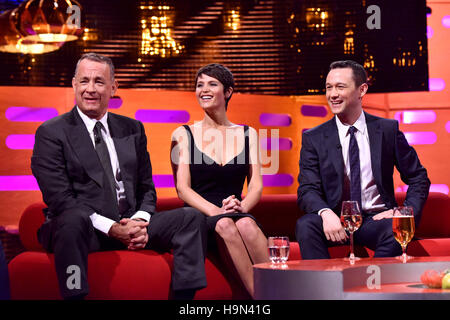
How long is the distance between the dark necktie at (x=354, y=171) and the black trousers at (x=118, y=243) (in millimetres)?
845

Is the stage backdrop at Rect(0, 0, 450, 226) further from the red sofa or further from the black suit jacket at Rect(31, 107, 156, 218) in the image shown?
the black suit jacket at Rect(31, 107, 156, 218)

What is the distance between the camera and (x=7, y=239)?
4.61 meters

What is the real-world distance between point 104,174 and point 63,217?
367 mm

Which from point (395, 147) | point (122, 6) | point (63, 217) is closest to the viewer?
point (63, 217)

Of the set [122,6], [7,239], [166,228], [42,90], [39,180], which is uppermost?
[122,6]

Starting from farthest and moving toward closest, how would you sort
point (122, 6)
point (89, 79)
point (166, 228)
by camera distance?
point (122, 6), point (89, 79), point (166, 228)

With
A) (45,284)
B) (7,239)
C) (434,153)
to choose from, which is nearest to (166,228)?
(45,284)

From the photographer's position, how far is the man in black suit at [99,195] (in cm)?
285

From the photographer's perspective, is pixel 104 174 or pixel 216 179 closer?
pixel 104 174

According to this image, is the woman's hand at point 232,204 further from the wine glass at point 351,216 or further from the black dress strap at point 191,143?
the wine glass at point 351,216

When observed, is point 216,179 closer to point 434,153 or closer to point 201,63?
point 201,63

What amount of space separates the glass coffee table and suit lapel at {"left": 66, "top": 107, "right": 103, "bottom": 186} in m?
1.07

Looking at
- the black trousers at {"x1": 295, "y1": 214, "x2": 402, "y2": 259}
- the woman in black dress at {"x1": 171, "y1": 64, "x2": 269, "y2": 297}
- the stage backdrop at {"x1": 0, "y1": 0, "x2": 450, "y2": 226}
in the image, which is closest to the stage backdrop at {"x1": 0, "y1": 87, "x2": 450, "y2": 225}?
the stage backdrop at {"x1": 0, "y1": 0, "x2": 450, "y2": 226}

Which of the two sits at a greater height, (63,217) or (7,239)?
(63,217)
